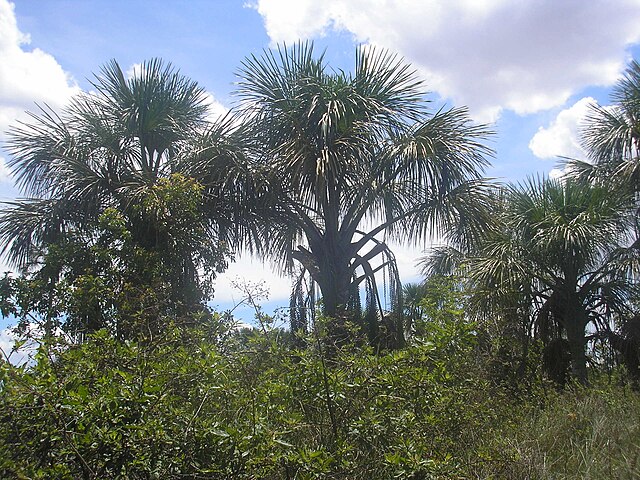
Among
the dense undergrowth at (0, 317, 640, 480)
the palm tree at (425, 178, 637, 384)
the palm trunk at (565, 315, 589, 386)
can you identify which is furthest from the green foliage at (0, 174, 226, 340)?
the palm trunk at (565, 315, 589, 386)

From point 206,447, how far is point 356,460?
0.98m

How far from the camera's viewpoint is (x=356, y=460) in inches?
146

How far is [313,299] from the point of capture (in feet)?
26.7

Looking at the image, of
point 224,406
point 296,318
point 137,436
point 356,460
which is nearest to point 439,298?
point 296,318

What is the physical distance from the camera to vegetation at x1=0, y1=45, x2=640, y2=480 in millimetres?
3211

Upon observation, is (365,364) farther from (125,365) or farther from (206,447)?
(125,365)

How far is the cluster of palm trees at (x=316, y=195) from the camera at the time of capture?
28.5 feet

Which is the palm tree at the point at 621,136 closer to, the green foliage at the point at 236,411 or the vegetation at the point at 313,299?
the vegetation at the point at 313,299

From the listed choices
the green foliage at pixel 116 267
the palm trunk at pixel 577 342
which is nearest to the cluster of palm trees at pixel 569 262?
the palm trunk at pixel 577 342

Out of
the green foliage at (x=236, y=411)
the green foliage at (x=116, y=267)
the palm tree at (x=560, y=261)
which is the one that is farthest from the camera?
the palm tree at (x=560, y=261)

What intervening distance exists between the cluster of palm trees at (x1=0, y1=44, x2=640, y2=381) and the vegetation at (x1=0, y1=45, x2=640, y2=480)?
1.4 inches

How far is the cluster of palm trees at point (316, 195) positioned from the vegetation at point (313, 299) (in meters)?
0.03

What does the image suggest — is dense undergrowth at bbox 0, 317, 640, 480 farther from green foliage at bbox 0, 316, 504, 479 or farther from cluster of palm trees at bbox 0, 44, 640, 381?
cluster of palm trees at bbox 0, 44, 640, 381

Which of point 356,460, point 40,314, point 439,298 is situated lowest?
point 356,460
